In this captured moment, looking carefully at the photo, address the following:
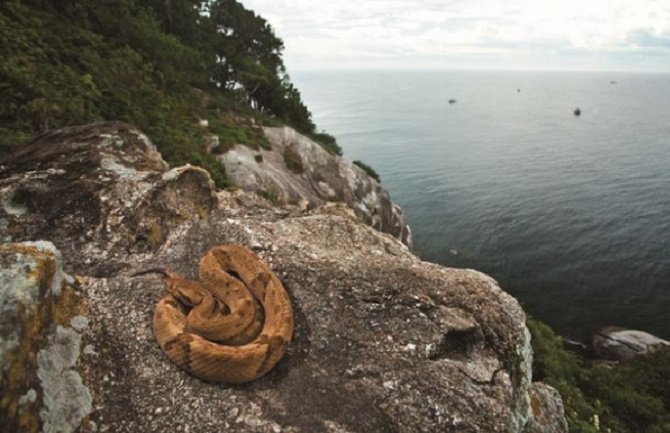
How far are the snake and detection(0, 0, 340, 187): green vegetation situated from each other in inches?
488

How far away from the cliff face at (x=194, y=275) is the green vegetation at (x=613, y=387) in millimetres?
15264

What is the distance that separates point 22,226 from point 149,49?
104ft

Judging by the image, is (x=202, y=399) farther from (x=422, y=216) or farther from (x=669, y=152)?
(x=669, y=152)

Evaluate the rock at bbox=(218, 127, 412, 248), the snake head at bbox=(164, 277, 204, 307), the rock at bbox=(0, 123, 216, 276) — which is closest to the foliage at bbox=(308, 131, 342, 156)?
the rock at bbox=(218, 127, 412, 248)

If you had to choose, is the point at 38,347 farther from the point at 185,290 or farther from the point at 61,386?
the point at 185,290

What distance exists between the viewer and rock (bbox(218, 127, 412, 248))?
109ft

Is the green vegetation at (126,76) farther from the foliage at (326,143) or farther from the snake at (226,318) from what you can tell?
the snake at (226,318)

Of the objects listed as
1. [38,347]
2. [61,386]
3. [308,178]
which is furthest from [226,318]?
[308,178]

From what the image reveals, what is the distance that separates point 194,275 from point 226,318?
2.39 meters

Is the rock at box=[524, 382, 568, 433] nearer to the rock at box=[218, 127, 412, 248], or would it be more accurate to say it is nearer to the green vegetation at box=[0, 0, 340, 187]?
the green vegetation at box=[0, 0, 340, 187]

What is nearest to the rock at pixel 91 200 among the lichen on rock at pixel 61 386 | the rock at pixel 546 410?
the lichen on rock at pixel 61 386

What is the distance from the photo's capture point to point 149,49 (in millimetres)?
37281

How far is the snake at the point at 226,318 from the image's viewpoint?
8250 millimetres

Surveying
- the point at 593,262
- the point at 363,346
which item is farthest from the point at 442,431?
the point at 593,262
